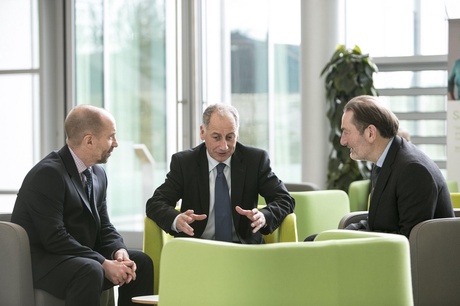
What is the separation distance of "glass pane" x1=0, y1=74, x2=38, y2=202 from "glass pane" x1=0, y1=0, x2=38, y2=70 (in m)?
0.19

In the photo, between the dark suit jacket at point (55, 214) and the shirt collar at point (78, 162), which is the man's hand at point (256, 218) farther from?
the shirt collar at point (78, 162)

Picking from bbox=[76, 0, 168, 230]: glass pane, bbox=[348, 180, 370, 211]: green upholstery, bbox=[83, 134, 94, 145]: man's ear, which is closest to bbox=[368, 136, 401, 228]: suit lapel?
bbox=[83, 134, 94, 145]: man's ear

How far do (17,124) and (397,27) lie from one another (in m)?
4.93

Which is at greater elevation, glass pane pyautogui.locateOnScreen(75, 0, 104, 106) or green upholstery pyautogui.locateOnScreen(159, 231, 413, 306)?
glass pane pyautogui.locateOnScreen(75, 0, 104, 106)

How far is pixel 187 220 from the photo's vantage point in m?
4.49

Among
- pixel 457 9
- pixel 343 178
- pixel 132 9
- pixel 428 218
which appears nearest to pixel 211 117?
pixel 428 218

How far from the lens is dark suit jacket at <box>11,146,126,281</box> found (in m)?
4.37

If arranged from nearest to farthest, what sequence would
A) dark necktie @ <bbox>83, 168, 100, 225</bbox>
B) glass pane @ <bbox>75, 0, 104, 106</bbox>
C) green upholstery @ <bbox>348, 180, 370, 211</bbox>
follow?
dark necktie @ <bbox>83, 168, 100, 225</bbox>
green upholstery @ <bbox>348, 180, 370, 211</bbox>
glass pane @ <bbox>75, 0, 104, 106</bbox>

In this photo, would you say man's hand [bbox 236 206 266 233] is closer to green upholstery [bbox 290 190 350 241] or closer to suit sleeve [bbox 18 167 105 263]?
suit sleeve [bbox 18 167 105 263]

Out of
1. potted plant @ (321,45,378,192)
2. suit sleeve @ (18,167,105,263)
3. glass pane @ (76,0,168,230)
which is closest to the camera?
suit sleeve @ (18,167,105,263)

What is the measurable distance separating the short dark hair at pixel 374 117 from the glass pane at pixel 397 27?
5.04 metres

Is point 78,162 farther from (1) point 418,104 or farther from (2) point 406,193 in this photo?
(1) point 418,104

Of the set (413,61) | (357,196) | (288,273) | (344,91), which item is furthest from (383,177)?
(413,61)

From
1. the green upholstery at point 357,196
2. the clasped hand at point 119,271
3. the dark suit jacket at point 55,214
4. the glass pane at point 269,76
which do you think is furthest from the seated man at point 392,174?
the glass pane at point 269,76
